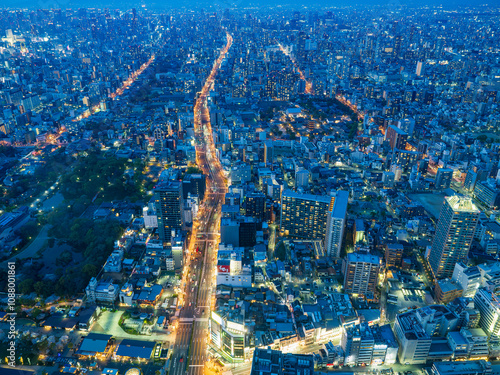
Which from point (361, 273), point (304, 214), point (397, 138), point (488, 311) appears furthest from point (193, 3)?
point (488, 311)

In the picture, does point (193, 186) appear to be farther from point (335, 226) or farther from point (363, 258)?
point (363, 258)

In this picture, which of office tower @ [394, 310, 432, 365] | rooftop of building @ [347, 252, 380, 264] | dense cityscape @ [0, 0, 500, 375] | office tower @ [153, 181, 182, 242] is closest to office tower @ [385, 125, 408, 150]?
dense cityscape @ [0, 0, 500, 375]

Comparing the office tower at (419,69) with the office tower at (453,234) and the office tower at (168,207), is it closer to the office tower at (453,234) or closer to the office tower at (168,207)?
the office tower at (453,234)

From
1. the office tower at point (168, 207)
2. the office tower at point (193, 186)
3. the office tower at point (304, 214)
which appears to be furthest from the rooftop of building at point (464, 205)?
the office tower at point (193, 186)

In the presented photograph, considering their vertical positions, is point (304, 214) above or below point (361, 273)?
above

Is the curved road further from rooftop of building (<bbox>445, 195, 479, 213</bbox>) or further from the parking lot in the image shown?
rooftop of building (<bbox>445, 195, 479, 213</bbox>)

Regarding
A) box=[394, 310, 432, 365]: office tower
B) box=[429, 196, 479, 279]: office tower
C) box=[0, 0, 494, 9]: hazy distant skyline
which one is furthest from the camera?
box=[0, 0, 494, 9]: hazy distant skyline
